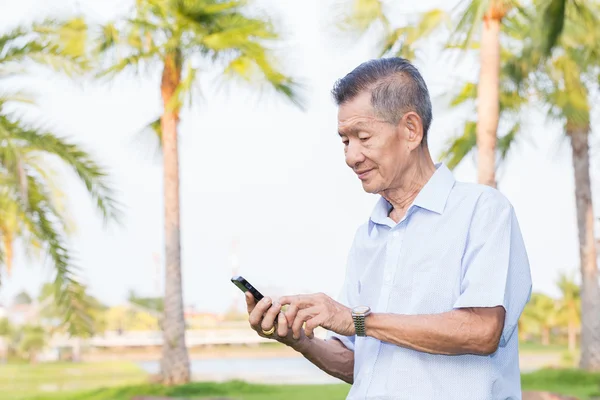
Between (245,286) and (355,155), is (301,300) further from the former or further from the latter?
(355,155)

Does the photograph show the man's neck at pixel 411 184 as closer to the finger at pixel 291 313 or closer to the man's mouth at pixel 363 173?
the man's mouth at pixel 363 173

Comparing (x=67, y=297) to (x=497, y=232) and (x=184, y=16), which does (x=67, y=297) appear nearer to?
(x=184, y=16)

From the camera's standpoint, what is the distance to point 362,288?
80.3 inches

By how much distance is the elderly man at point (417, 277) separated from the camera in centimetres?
176

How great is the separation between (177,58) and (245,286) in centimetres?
1323

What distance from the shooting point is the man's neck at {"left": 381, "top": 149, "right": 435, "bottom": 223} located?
1.99 metres

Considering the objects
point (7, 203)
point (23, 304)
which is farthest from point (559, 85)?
point (23, 304)

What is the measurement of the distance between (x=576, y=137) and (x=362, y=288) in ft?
52.7

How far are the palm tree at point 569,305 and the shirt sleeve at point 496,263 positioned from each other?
2883 centimetres

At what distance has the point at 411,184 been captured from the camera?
1990 millimetres

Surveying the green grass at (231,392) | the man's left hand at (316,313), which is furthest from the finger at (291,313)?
the green grass at (231,392)

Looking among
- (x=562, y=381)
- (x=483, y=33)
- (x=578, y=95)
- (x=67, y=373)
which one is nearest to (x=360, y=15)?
(x=483, y=33)

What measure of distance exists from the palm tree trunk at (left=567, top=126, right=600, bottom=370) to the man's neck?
15.9 m

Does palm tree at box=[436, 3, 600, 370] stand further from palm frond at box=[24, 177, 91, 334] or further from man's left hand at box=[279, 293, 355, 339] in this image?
man's left hand at box=[279, 293, 355, 339]
